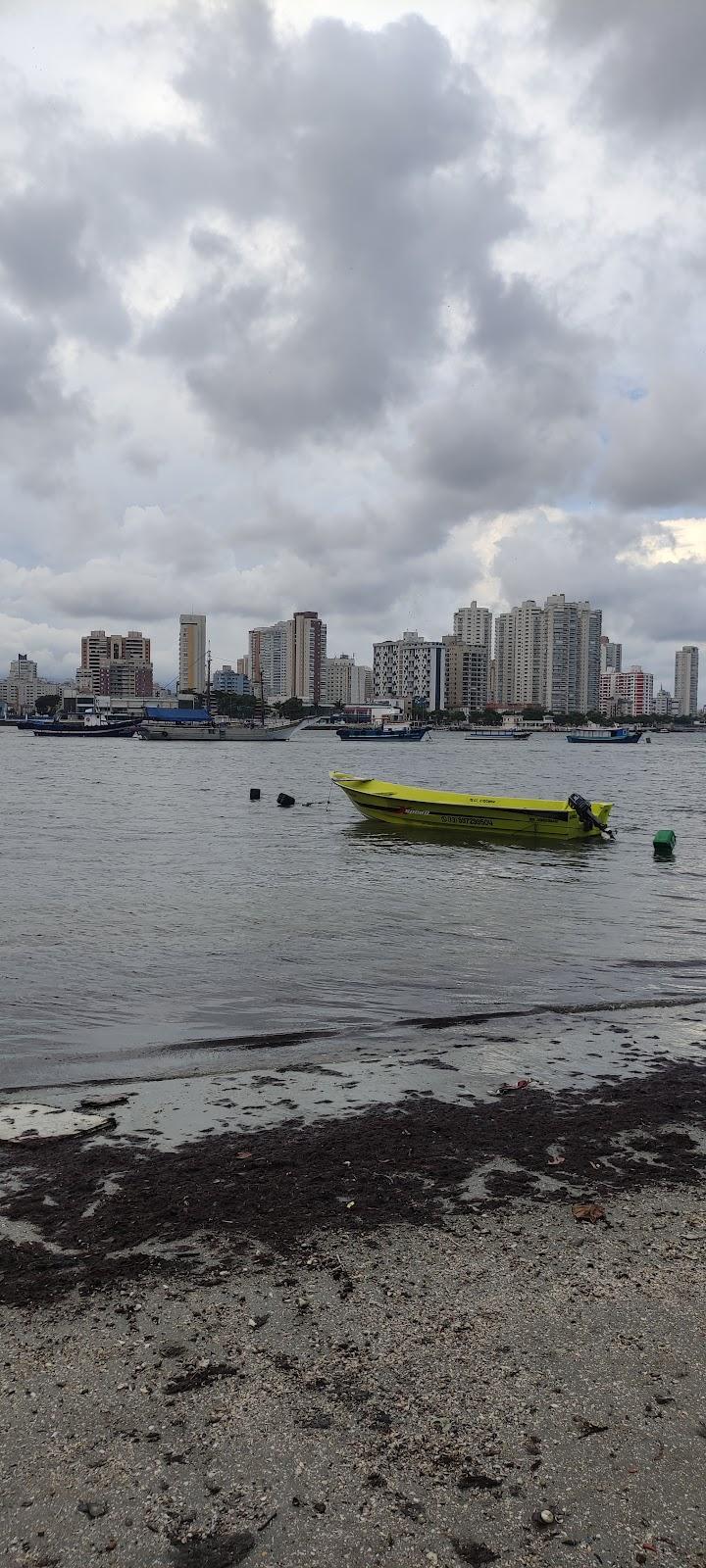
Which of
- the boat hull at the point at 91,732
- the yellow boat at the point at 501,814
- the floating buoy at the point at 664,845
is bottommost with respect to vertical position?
the floating buoy at the point at 664,845

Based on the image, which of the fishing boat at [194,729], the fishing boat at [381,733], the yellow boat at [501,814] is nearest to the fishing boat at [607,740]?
the fishing boat at [381,733]

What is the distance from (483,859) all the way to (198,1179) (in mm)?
19227

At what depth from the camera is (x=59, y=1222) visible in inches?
202

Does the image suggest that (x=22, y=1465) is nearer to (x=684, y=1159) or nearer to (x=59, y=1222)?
(x=59, y=1222)

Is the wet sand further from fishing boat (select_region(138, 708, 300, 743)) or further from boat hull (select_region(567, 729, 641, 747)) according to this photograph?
boat hull (select_region(567, 729, 641, 747))

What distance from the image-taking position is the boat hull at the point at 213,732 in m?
146

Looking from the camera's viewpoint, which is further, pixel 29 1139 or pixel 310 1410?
pixel 29 1139

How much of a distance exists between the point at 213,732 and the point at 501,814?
124 m

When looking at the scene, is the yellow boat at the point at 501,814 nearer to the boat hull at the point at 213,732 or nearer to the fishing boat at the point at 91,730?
the boat hull at the point at 213,732

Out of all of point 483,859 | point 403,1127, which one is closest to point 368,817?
point 483,859

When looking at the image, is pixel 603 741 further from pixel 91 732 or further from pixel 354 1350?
pixel 354 1350

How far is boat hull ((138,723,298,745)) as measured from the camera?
146 metres

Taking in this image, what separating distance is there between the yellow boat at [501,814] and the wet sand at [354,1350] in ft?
72.3

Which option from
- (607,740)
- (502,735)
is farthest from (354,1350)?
(502,735)
